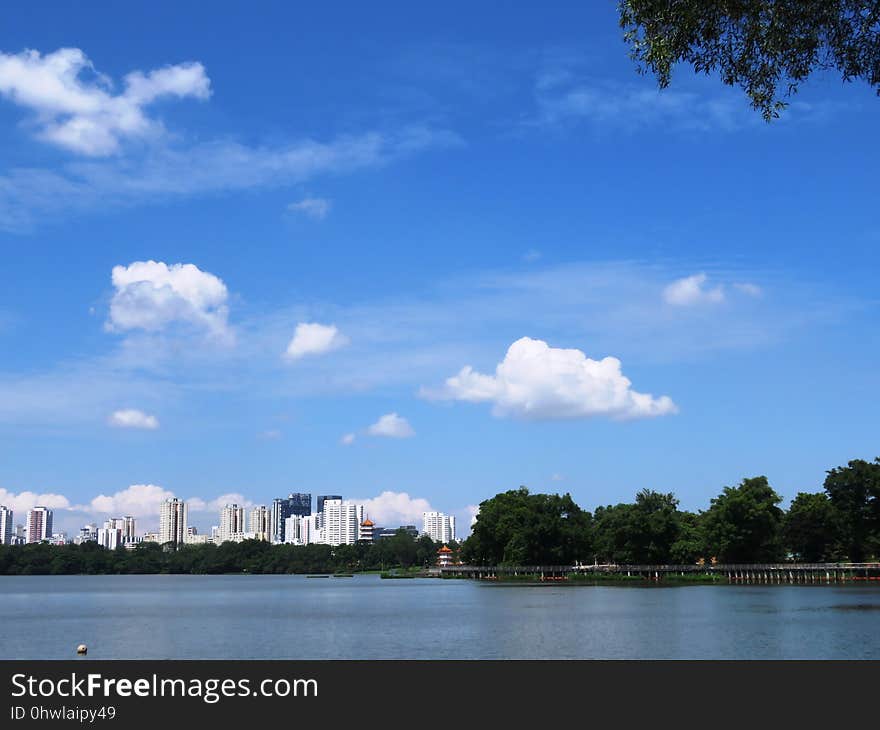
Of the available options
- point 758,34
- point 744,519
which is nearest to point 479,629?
point 758,34

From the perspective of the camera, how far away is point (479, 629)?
166 feet

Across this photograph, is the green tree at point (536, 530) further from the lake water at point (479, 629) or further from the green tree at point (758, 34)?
the green tree at point (758, 34)

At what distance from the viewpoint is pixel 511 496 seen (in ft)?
439

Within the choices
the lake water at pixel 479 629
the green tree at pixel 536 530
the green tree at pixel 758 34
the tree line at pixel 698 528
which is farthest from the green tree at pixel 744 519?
the green tree at pixel 758 34

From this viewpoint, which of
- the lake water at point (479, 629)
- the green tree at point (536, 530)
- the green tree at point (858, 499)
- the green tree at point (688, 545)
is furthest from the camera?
the green tree at point (536, 530)

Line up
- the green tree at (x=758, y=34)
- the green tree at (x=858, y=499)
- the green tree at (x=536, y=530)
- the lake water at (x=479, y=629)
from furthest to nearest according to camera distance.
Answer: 1. the green tree at (x=536, y=530)
2. the green tree at (x=858, y=499)
3. the lake water at (x=479, y=629)
4. the green tree at (x=758, y=34)

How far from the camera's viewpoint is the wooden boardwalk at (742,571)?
10225 cm

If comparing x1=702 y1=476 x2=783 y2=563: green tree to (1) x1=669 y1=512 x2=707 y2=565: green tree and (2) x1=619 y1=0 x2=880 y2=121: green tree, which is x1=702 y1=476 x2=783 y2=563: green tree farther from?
(2) x1=619 y1=0 x2=880 y2=121: green tree

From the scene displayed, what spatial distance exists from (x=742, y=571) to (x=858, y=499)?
15.0 meters

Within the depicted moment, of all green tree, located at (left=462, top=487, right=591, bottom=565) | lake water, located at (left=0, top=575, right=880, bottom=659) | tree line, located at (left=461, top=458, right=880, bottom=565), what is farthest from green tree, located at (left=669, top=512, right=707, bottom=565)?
lake water, located at (left=0, top=575, right=880, bottom=659)

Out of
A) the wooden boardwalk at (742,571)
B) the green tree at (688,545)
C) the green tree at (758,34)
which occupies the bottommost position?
the wooden boardwalk at (742,571)

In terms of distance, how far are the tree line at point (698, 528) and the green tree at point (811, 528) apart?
11 cm
